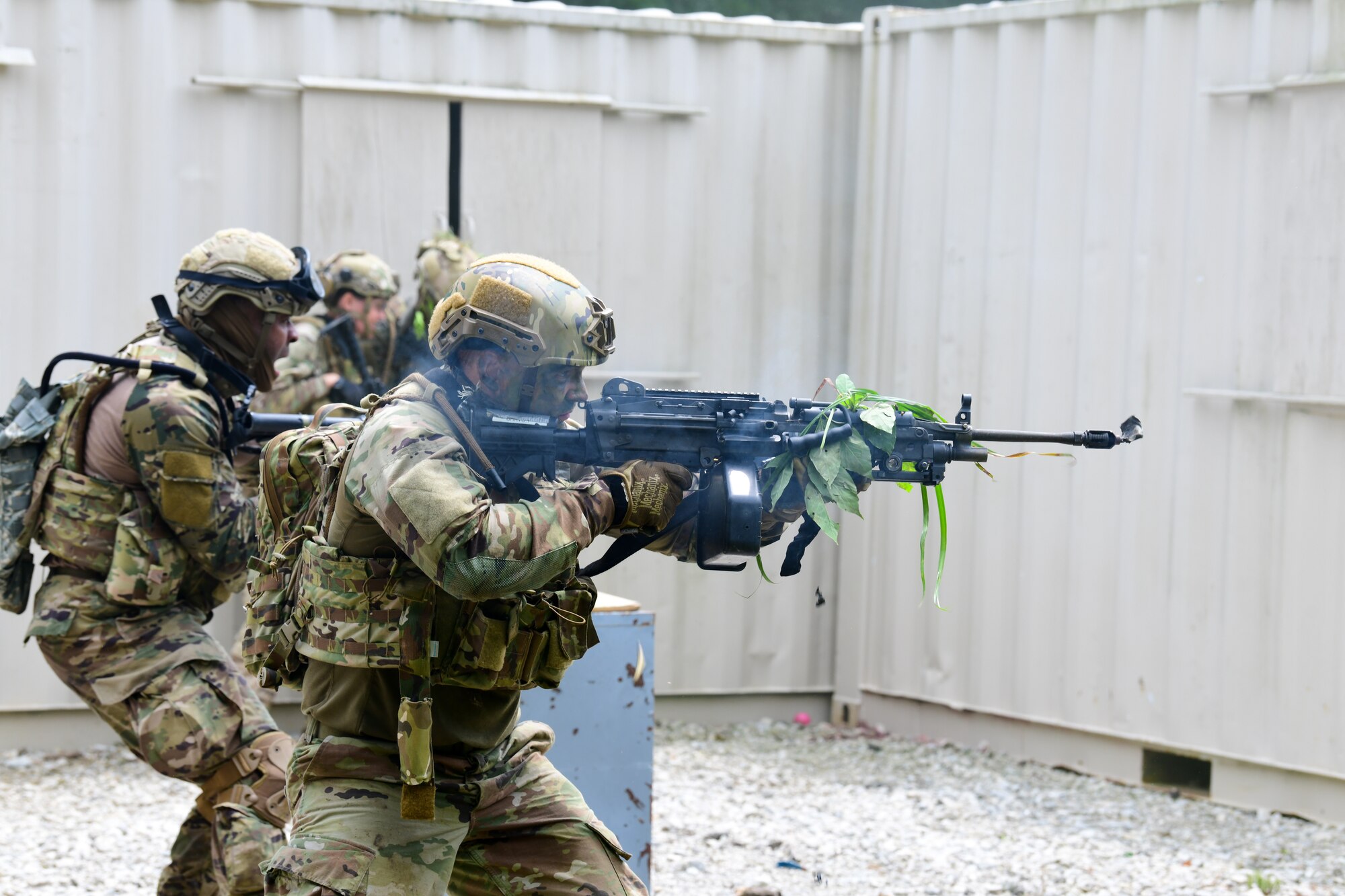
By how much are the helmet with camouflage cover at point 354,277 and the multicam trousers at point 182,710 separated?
249 centimetres

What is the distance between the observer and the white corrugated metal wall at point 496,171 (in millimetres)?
6906

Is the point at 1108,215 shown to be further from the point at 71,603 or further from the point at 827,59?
the point at 71,603

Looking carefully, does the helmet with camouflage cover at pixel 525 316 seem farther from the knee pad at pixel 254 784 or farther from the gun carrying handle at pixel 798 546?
the knee pad at pixel 254 784

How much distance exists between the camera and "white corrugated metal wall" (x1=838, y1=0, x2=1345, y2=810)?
6359mm

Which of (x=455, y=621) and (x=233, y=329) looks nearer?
(x=455, y=621)

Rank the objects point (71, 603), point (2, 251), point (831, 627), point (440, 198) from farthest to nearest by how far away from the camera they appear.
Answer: point (831, 627) → point (440, 198) → point (2, 251) → point (71, 603)

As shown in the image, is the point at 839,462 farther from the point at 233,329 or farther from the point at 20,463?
the point at 20,463

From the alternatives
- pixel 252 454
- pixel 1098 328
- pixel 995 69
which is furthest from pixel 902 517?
pixel 252 454

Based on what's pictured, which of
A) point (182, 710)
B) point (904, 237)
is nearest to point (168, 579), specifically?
point (182, 710)

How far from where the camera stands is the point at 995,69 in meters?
7.24

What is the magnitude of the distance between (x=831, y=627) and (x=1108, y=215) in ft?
8.59

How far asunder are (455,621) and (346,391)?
378 cm

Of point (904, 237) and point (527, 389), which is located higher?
point (904, 237)

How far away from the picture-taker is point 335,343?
711cm
